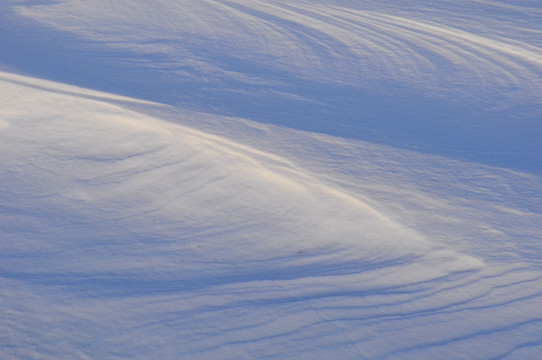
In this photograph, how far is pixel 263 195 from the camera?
396 centimetres

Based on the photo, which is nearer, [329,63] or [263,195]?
[263,195]

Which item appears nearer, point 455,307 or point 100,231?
point 455,307

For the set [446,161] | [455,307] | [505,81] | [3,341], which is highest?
[505,81]

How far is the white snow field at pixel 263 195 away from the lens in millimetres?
2926

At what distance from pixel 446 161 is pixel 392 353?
2098mm

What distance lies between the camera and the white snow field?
9.60ft

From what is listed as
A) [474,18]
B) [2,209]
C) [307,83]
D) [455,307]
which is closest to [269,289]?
[455,307]

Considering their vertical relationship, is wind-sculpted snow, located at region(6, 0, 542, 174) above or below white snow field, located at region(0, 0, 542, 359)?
above

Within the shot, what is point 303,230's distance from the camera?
144 inches

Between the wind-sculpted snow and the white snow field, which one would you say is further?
the wind-sculpted snow

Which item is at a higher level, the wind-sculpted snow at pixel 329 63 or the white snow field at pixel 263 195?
the wind-sculpted snow at pixel 329 63

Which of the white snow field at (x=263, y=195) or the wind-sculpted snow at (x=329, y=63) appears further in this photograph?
the wind-sculpted snow at (x=329, y=63)

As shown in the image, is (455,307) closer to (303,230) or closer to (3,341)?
(303,230)

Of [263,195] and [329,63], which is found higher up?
[329,63]
